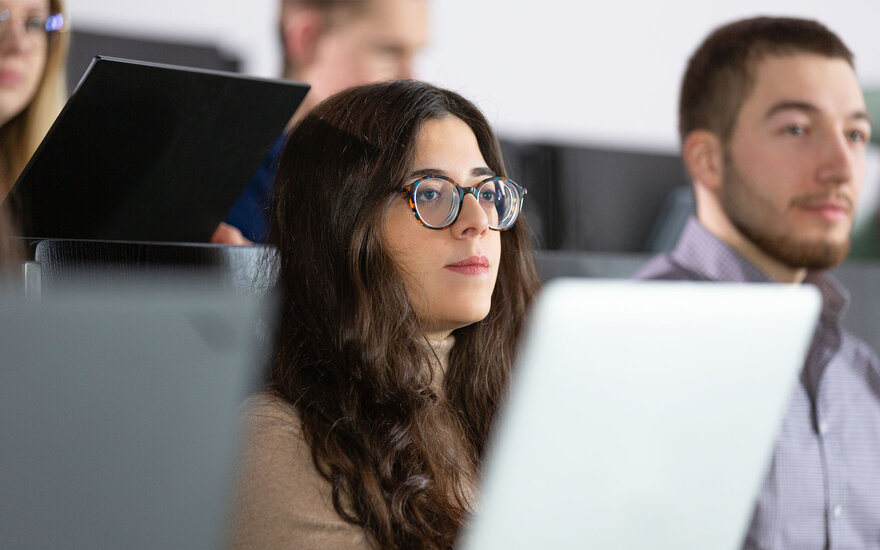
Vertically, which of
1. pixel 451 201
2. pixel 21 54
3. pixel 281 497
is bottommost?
pixel 281 497

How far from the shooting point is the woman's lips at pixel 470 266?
910mm

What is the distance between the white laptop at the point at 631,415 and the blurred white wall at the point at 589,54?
8.10ft

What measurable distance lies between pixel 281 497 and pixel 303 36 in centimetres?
121

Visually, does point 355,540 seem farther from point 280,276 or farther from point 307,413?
point 280,276

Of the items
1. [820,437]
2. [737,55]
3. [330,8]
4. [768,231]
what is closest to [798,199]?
[768,231]

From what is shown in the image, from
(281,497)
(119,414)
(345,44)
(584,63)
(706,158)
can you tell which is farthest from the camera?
(584,63)

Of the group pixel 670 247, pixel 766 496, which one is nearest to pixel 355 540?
pixel 766 496

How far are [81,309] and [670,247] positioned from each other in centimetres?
182

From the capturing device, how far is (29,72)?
126cm

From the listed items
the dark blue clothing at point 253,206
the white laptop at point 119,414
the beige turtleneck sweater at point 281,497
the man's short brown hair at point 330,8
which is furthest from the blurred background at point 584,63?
the white laptop at point 119,414

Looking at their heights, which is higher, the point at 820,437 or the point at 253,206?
the point at 253,206

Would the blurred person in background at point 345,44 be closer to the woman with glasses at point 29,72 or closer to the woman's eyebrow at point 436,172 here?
the woman with glasses at point 29,72

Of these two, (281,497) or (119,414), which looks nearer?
(119,414)

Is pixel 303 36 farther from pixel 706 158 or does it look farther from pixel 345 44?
pixel 706 158
